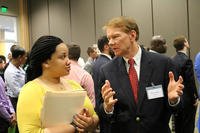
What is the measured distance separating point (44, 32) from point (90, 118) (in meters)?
8.67

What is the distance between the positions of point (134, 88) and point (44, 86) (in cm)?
63

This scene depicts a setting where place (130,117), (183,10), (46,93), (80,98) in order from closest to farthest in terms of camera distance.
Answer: (46,93) < (80,98) < (130,117) < (183,10)

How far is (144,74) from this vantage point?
231 centimetres

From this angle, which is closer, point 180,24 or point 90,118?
point 90,118

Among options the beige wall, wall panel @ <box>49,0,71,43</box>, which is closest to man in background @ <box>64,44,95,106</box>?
the beige wall

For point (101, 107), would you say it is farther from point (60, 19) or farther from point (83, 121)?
point (60, 19)

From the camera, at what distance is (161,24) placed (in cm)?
791

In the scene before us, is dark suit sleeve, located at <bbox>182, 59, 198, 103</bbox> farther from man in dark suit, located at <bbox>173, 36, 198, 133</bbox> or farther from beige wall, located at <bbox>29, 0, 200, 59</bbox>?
beige wall, located at <bbox>29, 0, 200, 59</bbox>

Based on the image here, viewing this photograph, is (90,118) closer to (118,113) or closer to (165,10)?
(118,113)

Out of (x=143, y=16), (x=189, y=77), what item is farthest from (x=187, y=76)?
(x=143, y=16)

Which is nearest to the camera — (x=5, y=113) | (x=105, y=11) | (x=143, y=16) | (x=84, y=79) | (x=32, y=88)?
(x=32, y=88)

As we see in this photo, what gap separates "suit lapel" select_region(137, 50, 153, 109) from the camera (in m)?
2.26

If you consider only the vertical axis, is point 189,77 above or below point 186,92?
above

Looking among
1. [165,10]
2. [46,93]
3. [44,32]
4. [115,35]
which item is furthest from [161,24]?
[46,93]
